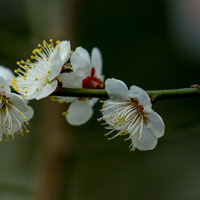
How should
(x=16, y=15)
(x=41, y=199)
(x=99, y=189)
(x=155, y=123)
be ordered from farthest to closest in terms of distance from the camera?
(x=16, y=15) < (x=99, y=189) < (x=41, y=199) < (x=155, y=123)

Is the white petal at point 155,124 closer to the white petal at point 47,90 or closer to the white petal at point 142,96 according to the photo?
the white petal at point 142,96

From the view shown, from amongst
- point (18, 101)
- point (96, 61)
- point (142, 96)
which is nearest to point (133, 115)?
point (142, 96)

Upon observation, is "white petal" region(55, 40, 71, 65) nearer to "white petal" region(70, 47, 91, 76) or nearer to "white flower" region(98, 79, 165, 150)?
"white petal" region(70, 47, 91, 76)

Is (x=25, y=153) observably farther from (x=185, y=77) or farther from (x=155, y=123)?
(x=155, y=123)

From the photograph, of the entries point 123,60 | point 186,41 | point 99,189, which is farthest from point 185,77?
point 99,189

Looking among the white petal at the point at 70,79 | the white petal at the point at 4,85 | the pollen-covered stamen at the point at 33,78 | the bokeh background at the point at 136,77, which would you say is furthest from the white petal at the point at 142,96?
the bokeh background at the point at 136,77

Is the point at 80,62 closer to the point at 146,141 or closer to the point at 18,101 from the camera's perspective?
the point at 18,101
